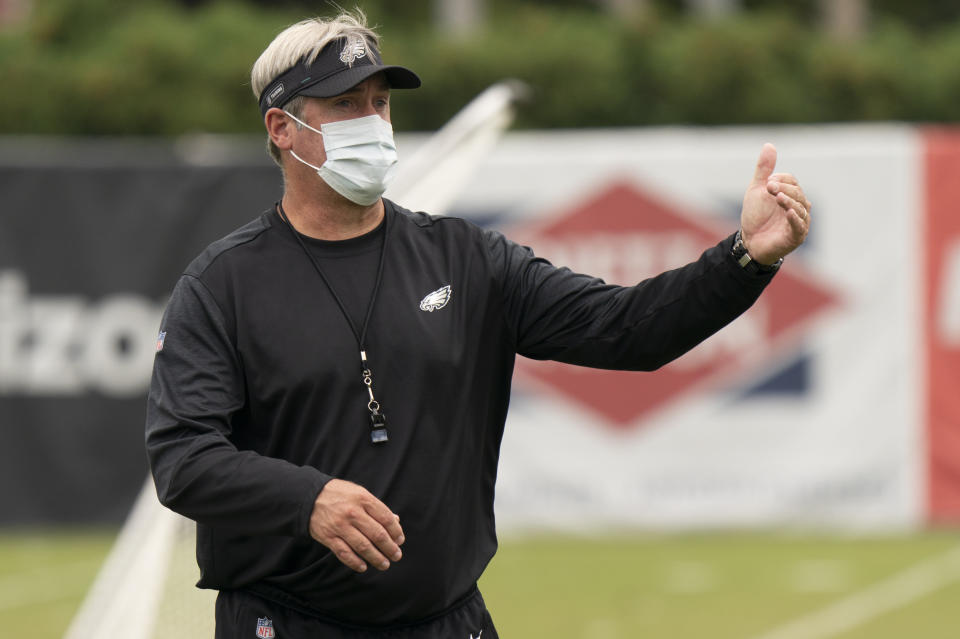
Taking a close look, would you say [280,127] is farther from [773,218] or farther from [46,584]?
[46,584]

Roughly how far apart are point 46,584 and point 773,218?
24.5 ft

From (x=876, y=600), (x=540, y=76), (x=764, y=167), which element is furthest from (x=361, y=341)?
(x=540, y=76)

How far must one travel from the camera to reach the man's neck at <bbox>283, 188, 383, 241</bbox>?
3682 millimetres

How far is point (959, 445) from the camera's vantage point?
11.1 meters

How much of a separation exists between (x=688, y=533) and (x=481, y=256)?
7.71 metres

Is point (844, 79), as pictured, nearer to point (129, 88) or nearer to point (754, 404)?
point (754, 404)

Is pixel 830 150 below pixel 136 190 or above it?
above

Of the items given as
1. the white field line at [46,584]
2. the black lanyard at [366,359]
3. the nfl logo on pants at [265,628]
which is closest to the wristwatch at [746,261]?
the black lanyard at [366,359]

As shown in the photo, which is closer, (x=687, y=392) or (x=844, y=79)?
(x=687, y=392)

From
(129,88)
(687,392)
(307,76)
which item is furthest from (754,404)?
(307,76)

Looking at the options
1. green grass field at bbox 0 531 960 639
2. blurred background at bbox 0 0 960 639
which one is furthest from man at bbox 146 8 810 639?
blurred background at bbox 0 0 960 639

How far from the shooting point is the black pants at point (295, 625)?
360 cm

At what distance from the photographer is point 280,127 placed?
12.2 ft

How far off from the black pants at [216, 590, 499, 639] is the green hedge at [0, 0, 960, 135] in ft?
33.1
